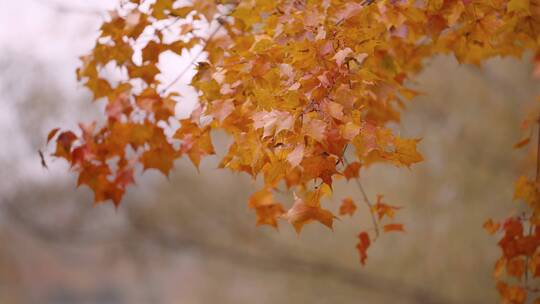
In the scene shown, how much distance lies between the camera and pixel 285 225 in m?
8.16

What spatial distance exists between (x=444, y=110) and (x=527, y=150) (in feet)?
2.94

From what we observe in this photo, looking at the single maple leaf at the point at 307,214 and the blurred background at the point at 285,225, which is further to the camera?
the blurred background at the point at 285,225

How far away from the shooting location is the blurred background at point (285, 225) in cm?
648

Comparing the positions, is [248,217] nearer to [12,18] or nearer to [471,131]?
[471,131]

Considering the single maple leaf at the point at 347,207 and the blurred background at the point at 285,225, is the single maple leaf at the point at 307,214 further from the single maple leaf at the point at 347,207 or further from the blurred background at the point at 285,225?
the blurred background at the point at 285,225

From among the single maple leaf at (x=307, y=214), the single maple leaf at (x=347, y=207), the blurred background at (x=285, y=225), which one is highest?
the blurred background at (x=285, y=225)

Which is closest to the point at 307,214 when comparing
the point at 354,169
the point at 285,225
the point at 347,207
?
the point at 354,169

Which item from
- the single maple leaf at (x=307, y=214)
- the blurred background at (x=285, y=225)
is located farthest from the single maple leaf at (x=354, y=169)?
the blurred background at (x=285, y=225)

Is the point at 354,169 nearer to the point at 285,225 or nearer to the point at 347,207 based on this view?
the point at 347,207

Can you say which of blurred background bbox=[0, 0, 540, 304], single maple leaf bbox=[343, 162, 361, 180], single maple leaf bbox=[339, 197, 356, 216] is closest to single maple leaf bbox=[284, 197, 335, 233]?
single maple leaf bbox=[343, 162, 361, 180]

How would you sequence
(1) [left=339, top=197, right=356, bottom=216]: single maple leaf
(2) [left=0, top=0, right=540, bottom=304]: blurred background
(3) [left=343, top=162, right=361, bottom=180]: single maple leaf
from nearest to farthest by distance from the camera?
(3) [left=343, top=162, right=361, bottom=180]: single maple leaf < (1) [left=339, top=197, right=356, bottom=216]: single maple leaf < (2) [left=0, top=0, right=540, bottom=304]: blurred background

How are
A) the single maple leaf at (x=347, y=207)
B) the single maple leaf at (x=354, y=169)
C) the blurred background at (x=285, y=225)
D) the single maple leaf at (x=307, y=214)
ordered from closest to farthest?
the single maple leaf at (x=307, y=214) → the single maple leaf at (x=354, y=169) → the single maple leaf at (x=347, y=207) → the blurred background at (x=285, y=225)

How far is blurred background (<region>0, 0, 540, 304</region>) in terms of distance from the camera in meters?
6.48

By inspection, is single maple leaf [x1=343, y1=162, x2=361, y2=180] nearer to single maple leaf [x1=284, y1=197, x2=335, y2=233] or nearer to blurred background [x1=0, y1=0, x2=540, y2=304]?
single maple leaf [x1=284, y1=197, x2=335, y2=233]
